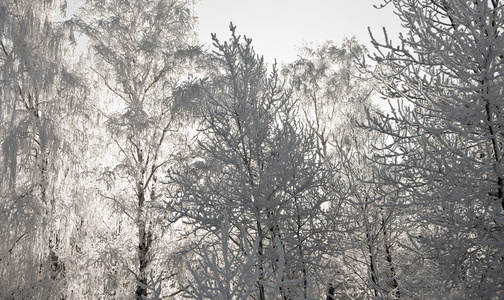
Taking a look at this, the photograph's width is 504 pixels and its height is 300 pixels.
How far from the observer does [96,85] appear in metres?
8.98

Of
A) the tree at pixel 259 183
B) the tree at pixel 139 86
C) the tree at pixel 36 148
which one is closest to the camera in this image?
the tree at pixel 259 183

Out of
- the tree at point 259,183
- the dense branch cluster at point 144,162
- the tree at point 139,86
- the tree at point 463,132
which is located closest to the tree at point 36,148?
the dense branch cluster at point 144,162

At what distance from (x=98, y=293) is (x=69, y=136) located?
3388mm

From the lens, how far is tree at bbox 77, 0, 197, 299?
303 inches

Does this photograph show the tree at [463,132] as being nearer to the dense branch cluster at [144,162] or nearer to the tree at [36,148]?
the dense branch cluster at [144,162]

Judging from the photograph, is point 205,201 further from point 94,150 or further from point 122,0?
point 122,0

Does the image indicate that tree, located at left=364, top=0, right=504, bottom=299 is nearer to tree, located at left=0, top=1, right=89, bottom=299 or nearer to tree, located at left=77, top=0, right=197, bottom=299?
tree, located at left=77, top=0, right=197, bottom=299

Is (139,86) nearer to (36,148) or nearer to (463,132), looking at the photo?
(36,148)

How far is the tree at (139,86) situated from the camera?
7699 mm

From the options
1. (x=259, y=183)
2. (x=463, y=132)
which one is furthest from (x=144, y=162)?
→ (x=463, y=132)

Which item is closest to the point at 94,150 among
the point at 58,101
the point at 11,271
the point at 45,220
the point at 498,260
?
the point at 58,101

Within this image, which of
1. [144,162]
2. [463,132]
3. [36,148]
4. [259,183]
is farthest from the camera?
[144,162]

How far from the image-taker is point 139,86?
8.59 m

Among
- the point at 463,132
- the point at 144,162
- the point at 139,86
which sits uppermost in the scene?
the point at 139,86
